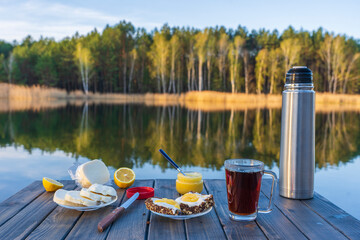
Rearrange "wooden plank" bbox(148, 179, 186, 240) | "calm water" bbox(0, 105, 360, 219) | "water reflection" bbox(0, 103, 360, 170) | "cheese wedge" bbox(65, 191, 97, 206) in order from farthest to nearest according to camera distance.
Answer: "water reflection" bbox(0, 103, 360, 170) < "calm water" bbox(0, 105, 360, 219) < "cheese wedge" bbox(65, 191, 97, 206) < "wooden plank" bbox(148, 179, 186, 240)

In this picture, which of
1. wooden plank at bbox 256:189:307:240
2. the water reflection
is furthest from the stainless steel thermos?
the water reflection

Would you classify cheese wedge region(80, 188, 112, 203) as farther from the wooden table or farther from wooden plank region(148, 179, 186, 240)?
wooden plank region(148, 179, 186, 240)

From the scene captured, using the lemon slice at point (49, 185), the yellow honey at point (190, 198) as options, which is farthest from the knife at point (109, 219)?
the lemon slice at point (49, 185)

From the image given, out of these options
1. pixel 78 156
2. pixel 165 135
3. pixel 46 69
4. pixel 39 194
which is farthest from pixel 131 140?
pixel 46 69

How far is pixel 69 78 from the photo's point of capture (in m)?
49.4

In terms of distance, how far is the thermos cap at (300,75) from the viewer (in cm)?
202

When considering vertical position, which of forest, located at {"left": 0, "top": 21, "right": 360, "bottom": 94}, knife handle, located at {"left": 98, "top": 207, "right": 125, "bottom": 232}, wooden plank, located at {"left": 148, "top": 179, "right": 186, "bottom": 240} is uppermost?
forest, located at {"left": 0, "top": 21, "right": 360, "bottom": 94}

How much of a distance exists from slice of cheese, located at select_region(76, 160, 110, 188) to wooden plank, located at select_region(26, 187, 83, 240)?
12.4 inches

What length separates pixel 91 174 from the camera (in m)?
2.12

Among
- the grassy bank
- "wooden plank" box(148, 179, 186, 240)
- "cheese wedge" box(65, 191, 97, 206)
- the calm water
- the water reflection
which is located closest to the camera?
"wooden plank" box(148, 179, 186, 240)

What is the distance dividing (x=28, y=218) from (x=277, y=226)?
1207mm

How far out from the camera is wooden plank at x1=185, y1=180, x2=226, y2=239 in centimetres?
144

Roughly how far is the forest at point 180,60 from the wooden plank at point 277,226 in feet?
136

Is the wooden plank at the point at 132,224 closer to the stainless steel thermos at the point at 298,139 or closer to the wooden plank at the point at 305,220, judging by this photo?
the wooden plank at the point at 305,220
